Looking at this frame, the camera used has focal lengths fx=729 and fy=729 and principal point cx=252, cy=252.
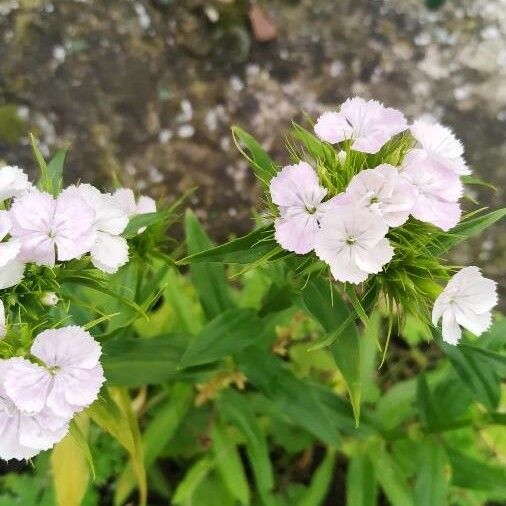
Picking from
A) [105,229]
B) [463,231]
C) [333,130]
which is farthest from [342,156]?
[105,229]

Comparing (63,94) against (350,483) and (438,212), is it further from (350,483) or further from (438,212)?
(438,212)

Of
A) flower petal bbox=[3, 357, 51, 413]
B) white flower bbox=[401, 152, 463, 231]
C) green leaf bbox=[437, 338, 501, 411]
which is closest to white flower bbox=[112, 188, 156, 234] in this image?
flower petal bbox=[3, 357, 51, 413]

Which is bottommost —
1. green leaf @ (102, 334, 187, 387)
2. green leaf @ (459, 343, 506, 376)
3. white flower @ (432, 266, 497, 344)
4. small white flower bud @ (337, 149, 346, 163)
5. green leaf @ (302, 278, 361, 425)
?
green leaf @ (459, 343, 506, 376)

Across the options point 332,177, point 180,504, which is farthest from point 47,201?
point 180,504

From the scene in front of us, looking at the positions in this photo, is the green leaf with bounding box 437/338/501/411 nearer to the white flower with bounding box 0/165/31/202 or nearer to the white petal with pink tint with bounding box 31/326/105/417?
the white petal with pink tint with bounding box 31/326/105/417

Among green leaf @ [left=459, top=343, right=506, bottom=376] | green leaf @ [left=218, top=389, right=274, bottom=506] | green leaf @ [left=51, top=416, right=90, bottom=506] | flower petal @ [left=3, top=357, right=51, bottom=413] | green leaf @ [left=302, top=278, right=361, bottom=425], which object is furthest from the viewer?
green leaf @ [left=218, top=389, right=274, bottom=506]

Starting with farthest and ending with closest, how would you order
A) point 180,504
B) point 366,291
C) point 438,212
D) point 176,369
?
point 180,504, point 176,369, point 366,291, point 438,212
